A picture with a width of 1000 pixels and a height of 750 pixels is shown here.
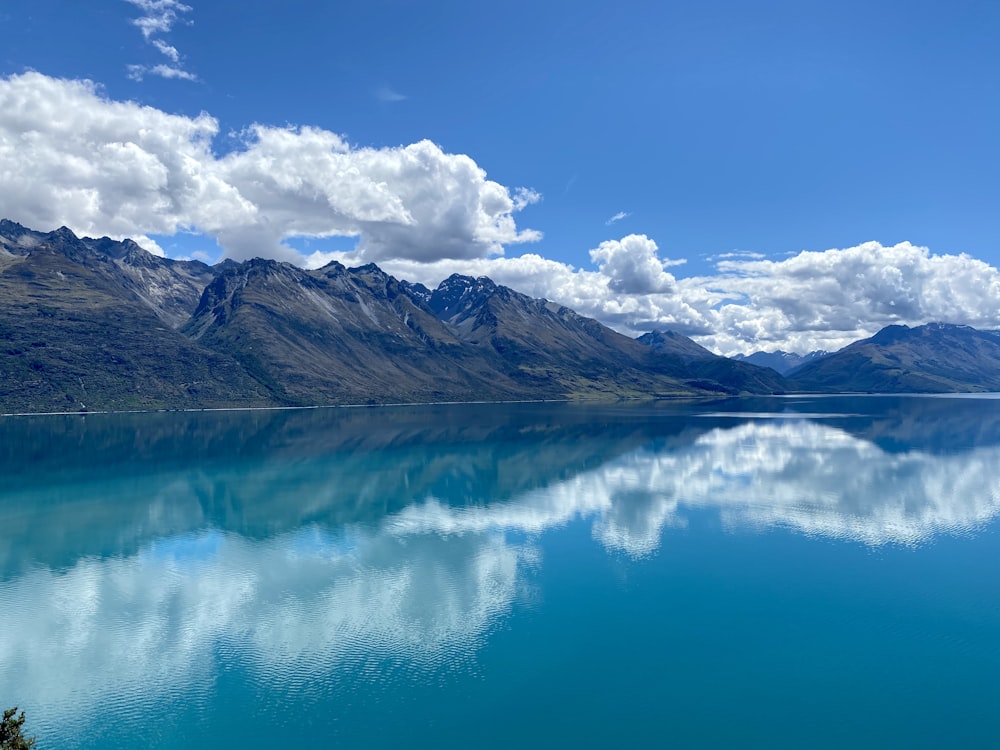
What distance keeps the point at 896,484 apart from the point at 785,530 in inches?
2266

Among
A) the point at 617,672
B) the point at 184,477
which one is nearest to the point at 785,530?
the point at 617,672

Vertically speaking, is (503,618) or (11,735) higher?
(11,735)

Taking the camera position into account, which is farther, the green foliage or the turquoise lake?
the turquoise lake

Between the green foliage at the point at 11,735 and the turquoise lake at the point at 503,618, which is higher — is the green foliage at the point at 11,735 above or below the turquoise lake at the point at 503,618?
above

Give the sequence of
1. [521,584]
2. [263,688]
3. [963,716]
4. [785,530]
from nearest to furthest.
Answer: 1. [963,716]
2. [263,688]
3. [521,584]
4. [785,530]

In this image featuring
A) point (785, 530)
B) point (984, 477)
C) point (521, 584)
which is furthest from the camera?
point (984, 477)

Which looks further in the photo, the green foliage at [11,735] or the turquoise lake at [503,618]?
the turquoise lake at [503,618]

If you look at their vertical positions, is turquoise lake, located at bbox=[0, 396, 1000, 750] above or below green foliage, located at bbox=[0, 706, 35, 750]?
below

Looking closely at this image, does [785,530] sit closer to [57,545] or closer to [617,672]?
[617,672]

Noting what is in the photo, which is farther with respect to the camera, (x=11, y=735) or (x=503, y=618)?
(x=503, y=618)

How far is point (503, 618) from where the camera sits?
62750 millimetres

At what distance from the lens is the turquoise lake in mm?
44750

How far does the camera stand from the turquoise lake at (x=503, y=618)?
147 ft

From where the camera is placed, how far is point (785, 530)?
9981cm
